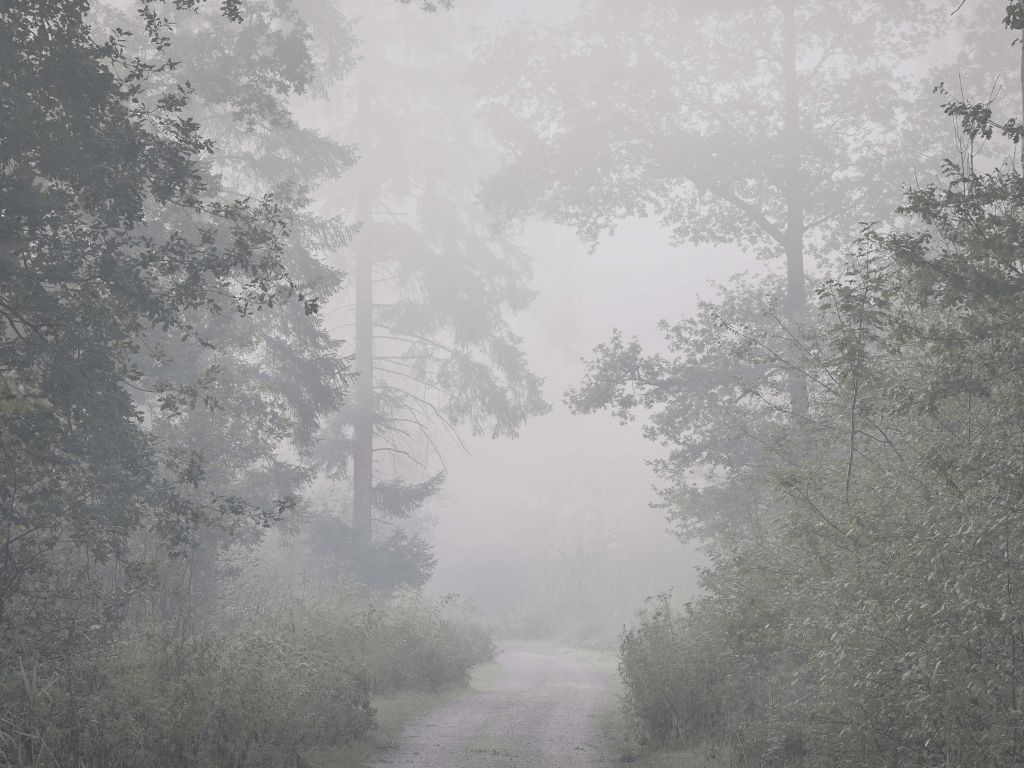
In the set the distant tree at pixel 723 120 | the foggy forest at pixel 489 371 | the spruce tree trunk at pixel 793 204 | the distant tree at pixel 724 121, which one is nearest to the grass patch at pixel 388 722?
the foggy forest at pixel 489 371

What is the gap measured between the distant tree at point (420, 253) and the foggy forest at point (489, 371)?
0.14 m

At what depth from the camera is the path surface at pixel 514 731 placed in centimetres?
964

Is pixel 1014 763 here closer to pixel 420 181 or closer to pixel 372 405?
pixel 372 405

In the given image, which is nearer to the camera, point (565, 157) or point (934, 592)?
point (934, 592)

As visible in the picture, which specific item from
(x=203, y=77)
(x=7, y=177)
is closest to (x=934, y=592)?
(x=7, y=177)

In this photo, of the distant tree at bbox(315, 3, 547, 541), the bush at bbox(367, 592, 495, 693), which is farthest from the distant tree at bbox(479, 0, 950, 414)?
the bush at bbox(367, 592, 495, 693)

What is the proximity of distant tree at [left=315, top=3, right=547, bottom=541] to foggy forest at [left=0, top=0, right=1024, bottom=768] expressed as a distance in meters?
0.14

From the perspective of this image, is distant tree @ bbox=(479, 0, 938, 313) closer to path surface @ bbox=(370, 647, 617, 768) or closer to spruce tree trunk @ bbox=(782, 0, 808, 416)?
spruce tree trunk @ bbox=(782, 0, 808, 416)

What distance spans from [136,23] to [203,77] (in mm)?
2323

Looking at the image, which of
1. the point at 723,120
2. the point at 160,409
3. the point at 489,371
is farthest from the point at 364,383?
the point at 723,120

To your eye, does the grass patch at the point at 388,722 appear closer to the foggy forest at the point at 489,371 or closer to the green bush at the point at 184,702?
the foggy forest at the point at 489,371

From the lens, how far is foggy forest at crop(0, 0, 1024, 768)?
589 cm

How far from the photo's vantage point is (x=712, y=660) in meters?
10.2

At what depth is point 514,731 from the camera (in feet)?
38.5
